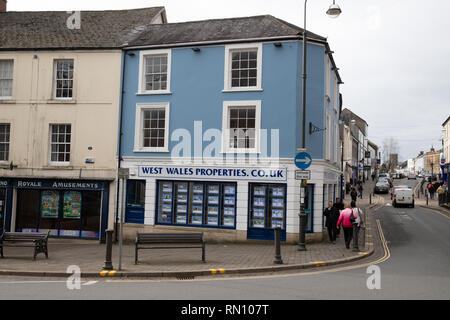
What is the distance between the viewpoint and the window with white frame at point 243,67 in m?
17.2

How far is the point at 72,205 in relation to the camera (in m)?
18.8

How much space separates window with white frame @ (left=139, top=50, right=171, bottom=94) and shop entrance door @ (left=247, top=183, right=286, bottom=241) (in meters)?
5.90

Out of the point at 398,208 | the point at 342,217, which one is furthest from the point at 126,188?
the point at 398,208

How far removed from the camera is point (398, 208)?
3462 cm

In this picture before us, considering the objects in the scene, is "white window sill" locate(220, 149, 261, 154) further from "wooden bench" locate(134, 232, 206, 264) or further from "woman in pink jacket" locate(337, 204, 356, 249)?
"wooden bench" locate(134, 232, 206, 264)

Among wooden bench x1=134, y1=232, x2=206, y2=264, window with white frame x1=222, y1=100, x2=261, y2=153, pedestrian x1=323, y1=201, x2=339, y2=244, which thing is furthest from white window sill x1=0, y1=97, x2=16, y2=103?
pedestrian x1=323, y1=201, x2=339, y2=244

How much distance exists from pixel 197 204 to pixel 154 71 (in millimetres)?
6088

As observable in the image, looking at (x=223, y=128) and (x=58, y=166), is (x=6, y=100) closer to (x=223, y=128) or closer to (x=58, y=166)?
(x=58, y=166)

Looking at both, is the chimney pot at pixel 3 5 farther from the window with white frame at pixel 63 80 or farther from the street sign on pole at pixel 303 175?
the street sign on pole at pixel 303 175

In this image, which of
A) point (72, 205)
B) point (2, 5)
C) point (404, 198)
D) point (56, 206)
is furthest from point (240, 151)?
point (404, 198)

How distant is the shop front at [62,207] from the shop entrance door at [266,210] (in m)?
6.29

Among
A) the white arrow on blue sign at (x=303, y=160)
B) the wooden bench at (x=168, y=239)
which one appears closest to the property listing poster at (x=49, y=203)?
the wooden bench at (x=168, y=239)

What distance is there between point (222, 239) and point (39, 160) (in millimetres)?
8821

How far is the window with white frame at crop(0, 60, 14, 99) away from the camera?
19.4m
